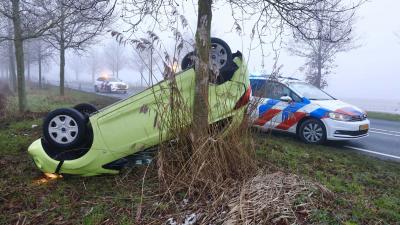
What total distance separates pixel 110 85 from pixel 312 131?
2440cm

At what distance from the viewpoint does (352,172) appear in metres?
5.68

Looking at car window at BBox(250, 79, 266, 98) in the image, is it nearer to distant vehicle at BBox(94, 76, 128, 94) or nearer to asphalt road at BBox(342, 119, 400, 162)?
asphalt road at BBox(342, 119, 400, 162)

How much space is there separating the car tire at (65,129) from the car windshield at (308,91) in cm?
536

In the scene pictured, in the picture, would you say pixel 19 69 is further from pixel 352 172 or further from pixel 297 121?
pixel 352 172

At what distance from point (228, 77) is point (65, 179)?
2666mm

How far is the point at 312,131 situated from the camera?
8.21 meters

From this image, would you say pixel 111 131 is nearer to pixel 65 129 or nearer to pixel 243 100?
pixel 65 129

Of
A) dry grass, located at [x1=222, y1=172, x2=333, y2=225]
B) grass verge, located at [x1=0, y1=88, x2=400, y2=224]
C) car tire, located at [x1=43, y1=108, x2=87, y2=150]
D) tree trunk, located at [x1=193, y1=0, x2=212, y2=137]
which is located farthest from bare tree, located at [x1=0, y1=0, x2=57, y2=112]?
dry grass, located at [x1=222, y1=172, x2=333, y2=225]

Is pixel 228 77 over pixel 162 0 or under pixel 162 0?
under

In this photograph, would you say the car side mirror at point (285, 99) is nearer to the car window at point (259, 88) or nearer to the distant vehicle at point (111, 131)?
the car window at point (259, 88)

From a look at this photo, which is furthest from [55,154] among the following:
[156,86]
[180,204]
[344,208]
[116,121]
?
[344,208]

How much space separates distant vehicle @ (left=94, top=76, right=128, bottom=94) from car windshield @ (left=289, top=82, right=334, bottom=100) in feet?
76.2

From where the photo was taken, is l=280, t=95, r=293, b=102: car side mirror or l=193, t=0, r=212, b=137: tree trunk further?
l=280, t=95, r=293, b=102: car side mirror

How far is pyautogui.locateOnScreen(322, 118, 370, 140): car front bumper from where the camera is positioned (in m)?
7.88
